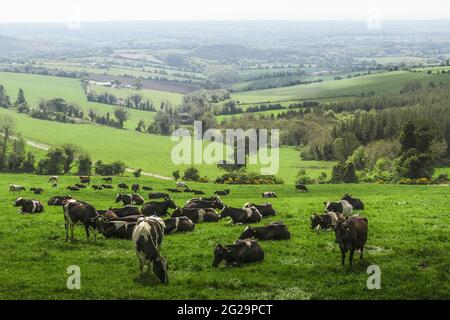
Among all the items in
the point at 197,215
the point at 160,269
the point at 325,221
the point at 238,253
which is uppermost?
the point at 160,269

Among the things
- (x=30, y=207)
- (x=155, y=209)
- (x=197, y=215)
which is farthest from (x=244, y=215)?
(x=30, y=207)

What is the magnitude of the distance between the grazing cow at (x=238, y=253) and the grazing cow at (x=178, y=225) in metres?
6.68

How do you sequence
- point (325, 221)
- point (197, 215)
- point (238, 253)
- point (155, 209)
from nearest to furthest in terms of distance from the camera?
A: point (238, 253), point (325, 221), point (197, 215), point (155, 209)

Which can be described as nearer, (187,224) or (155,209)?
(187,224)

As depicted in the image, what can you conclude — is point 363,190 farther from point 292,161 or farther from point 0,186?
point 292,161

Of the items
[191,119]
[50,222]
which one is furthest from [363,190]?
[191,119]

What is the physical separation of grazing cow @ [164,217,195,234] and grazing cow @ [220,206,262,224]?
3.31 m

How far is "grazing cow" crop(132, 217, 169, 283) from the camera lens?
60.5 feet

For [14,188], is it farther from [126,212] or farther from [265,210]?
[265,210]

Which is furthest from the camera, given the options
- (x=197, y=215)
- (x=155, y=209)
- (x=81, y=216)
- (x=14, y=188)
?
(x=14, y=188)

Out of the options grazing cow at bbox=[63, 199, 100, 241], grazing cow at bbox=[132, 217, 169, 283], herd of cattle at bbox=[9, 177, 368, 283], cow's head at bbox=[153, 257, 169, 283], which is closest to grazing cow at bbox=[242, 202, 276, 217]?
herd of cattle at bbox=[9, 177, 368, 283]

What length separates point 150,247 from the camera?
1912 centimetres

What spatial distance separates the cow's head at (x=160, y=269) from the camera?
18.4 metres

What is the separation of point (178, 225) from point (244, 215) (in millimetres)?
4596
